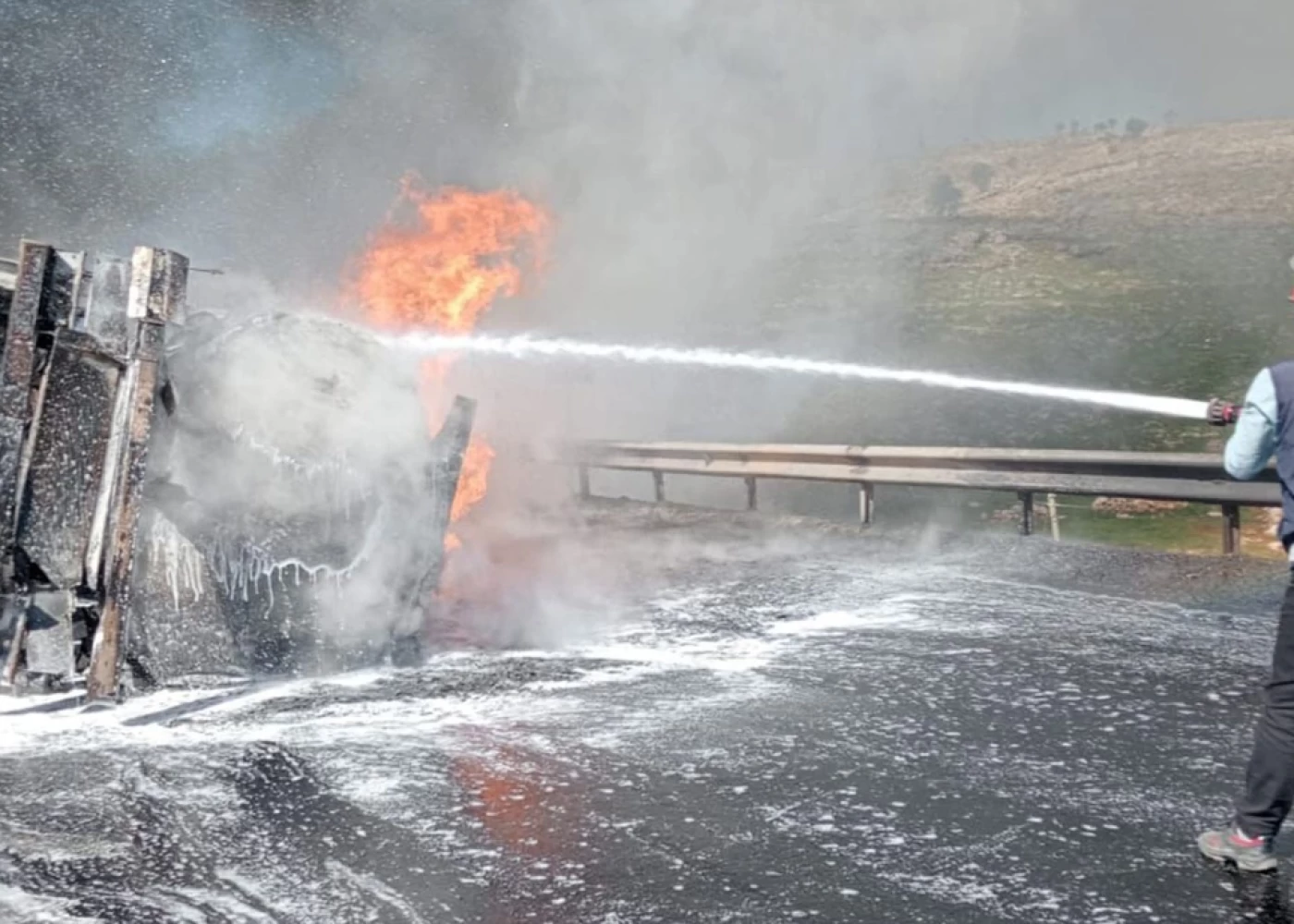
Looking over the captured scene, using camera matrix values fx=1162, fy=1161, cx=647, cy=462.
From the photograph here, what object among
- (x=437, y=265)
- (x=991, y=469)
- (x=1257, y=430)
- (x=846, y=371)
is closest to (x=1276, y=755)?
(x=1257, y=430)

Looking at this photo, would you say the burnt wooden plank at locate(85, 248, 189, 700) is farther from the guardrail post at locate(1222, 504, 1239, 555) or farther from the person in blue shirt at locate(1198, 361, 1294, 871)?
the guardrail post at locate(1222, 504, 1239, 555)

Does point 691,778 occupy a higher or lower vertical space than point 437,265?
lower

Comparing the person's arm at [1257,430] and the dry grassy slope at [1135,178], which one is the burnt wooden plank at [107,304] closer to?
the person's arm at [1257,430]

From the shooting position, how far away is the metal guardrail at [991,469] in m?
8.77

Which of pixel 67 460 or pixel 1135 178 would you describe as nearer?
pixel 67 460

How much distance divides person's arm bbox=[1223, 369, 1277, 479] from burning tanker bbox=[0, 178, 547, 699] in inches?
167

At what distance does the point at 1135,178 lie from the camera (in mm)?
48156

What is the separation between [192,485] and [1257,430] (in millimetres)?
4863

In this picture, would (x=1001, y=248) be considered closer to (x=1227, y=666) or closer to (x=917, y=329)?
(x=917, y=329)

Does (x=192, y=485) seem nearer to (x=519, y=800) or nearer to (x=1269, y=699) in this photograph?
(x=519, y=800)

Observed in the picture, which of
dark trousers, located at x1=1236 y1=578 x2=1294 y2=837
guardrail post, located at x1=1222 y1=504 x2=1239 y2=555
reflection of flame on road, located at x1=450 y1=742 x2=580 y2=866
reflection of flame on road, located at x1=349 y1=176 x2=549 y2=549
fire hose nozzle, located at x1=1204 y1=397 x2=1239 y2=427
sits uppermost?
reflection of flame on road, located at x1=349 y1=176 x2=549 y2=549

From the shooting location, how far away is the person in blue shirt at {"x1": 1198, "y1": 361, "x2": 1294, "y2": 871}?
3.67 meters

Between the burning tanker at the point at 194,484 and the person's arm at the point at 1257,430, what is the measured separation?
425 cm

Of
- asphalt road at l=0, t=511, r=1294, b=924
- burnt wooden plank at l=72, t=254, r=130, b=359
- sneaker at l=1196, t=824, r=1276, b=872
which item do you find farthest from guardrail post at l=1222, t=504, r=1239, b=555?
burnt wooden plank at l=72, t=254, r=130, b=359
